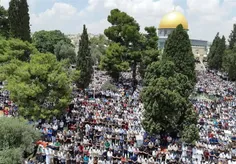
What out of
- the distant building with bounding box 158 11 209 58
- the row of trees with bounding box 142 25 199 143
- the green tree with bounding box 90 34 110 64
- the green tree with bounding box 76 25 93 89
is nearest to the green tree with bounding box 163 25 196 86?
the row of trees with bounding box 142 25 199 143

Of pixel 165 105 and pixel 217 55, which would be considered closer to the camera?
pixel 165 105

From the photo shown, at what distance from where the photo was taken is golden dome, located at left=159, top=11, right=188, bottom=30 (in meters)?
63.3

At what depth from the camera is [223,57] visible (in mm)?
58562

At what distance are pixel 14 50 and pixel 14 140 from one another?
19920 mm

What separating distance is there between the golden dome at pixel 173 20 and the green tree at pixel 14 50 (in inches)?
1429

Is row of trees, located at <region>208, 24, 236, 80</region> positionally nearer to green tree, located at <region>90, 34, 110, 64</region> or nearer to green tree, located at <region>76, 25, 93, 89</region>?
green tree, located at <region>90, 34, 110, 64</region>

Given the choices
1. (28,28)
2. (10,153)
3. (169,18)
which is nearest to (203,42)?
(169,18)

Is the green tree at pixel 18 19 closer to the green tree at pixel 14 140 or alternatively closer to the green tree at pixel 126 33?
the green tree at pixel 126 33

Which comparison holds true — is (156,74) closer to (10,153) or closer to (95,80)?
(10,153)

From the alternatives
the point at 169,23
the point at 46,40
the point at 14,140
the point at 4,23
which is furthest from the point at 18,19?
the point at 169,23

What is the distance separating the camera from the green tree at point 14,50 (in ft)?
108

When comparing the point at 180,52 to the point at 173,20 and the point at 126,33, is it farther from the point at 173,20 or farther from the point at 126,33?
the point at 173,20

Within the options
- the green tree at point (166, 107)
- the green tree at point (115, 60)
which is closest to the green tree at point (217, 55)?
the green tree at point (115, 60)

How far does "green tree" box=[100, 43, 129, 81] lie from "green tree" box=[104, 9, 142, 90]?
1393 millimetres
